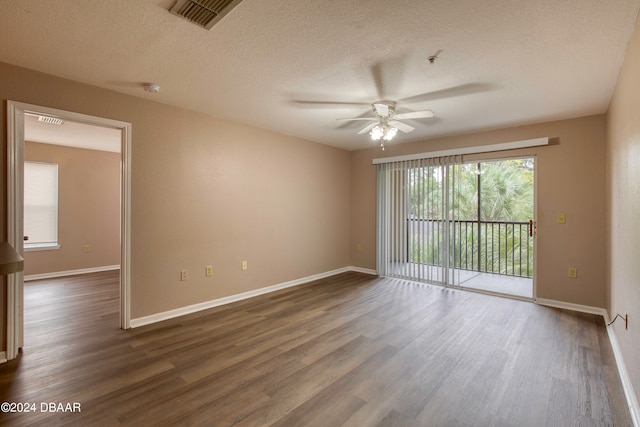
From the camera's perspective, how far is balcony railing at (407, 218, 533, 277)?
4.62 meters

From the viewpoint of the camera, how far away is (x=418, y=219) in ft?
15.6

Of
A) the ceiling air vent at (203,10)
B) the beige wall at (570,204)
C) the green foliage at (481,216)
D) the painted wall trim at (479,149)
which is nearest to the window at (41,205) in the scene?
the ceiling air vent at (203,10)

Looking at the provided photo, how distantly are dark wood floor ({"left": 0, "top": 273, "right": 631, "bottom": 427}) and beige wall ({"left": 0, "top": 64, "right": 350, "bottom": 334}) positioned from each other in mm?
528

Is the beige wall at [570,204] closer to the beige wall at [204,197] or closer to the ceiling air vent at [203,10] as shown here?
the beige wall at [204,197]

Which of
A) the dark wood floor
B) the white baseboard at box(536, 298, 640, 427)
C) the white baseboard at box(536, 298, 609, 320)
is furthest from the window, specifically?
the white baseboard at box(536, 298, 609, 320)

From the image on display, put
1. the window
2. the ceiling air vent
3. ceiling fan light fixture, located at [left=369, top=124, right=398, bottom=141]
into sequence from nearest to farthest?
the ceiling air vent < ceiling fan light fixture, located at [left=369, top=124, right=398, bottom=141] < the window

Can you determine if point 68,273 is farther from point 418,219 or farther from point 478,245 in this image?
point 478,245

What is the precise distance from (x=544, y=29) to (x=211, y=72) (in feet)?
7.98

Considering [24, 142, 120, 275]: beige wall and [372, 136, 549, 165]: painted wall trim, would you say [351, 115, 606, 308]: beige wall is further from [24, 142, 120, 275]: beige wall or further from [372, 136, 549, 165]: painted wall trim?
[24, 142, 120, 275]: beige wall

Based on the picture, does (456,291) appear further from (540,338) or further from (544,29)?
(544,29)

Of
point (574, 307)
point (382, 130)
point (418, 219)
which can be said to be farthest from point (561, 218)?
point (382, 130)

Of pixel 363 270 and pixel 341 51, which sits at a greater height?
pixel 341 51

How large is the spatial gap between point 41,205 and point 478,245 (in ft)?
26.5

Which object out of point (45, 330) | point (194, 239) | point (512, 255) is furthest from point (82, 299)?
point (512, 255)
